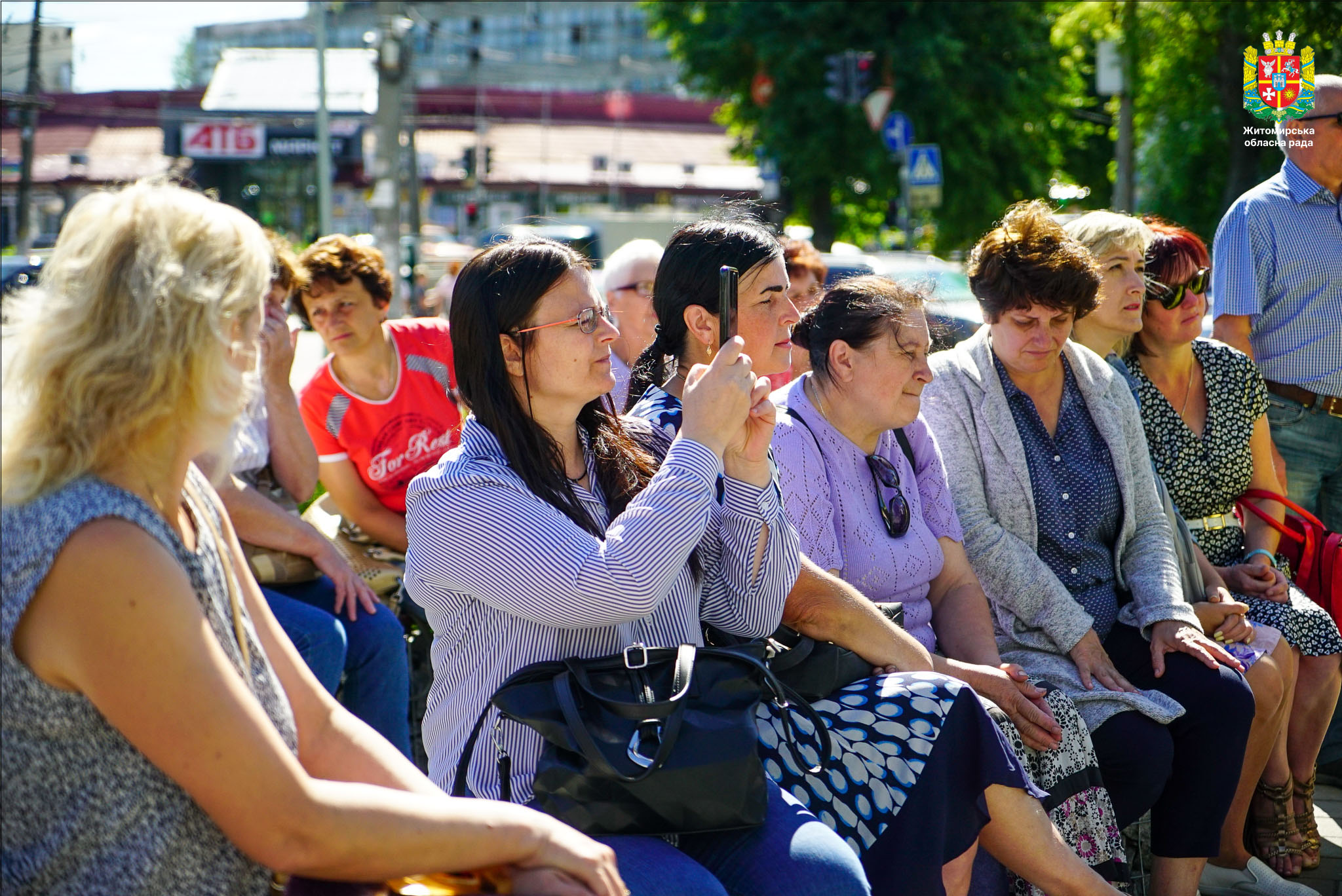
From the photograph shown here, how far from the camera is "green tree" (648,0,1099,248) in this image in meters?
20.9

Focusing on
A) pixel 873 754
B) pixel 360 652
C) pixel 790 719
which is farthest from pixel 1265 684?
pixel 360 652

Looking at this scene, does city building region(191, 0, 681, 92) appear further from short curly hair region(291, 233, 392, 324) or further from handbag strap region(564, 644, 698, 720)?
handbag strap region(564, 644, 698, 720)

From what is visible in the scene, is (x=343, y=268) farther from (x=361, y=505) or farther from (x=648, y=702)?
(x=648, y=702)

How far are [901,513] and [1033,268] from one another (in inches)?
33.5

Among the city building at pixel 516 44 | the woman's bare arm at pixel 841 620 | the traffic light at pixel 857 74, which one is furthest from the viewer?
the city building at pixel 516 44

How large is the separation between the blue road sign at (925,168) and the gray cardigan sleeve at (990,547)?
36.8 feet

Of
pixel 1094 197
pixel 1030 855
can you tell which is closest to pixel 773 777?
pixel 1030 855

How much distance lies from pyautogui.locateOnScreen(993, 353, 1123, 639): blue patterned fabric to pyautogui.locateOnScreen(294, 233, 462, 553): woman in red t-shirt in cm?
185

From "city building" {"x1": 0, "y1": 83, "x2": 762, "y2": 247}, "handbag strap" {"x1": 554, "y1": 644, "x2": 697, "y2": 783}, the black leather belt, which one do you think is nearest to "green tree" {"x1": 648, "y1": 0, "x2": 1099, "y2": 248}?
"city building" {"x1": 0, "y1": 83, "x2": 762, "y2": 247}

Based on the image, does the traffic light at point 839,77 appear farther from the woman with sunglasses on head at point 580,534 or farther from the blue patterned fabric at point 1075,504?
the woman with sunglasses on head at point 580,534

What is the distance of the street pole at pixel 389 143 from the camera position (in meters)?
13.8

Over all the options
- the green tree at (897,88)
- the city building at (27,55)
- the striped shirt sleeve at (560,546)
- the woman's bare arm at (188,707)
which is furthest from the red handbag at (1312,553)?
the green tree at (897,88)

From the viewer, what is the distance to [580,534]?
2262 millimetres

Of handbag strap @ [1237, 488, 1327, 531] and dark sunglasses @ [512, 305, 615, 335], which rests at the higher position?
dark sunglasses @ [512, 305, 615, 335]
